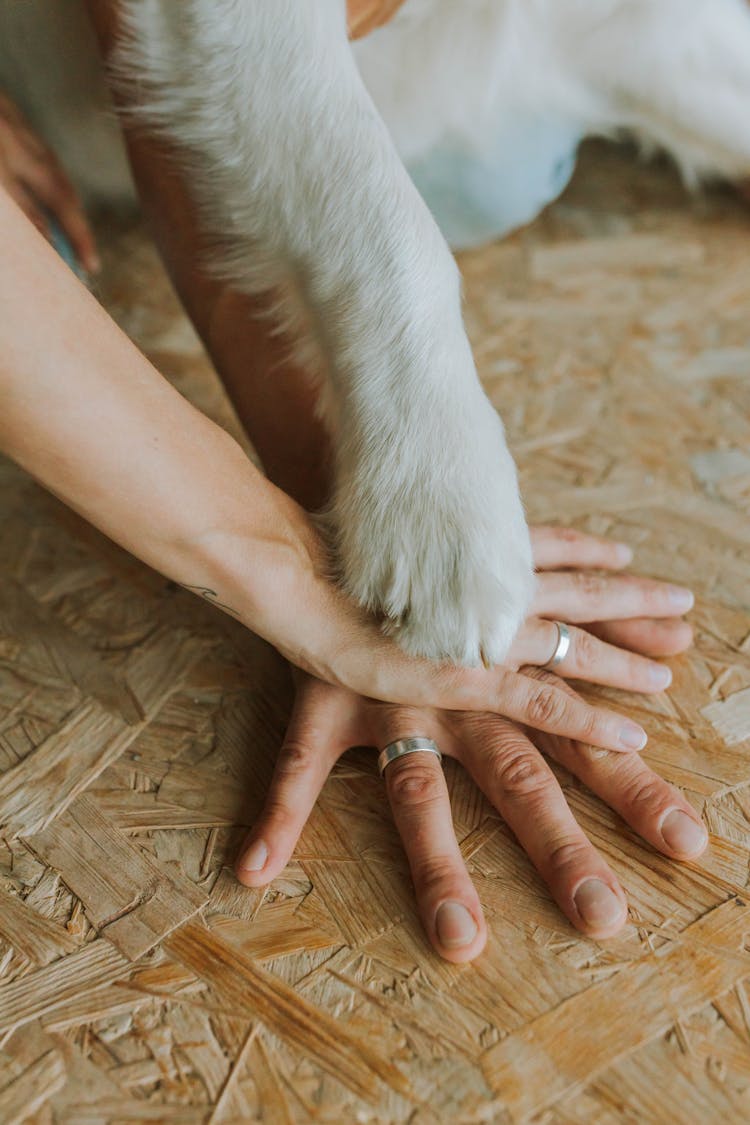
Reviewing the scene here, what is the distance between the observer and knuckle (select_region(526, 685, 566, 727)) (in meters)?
0.83

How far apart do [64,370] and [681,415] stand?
0.82 meters

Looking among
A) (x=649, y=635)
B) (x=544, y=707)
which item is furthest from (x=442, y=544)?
(x=649, y=635)

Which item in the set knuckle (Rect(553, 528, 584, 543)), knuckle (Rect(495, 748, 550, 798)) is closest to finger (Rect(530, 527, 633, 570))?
knuckle (Rect(553, 528, 584, 543))

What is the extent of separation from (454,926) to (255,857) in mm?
158

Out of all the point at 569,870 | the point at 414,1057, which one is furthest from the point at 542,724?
the point at 414,1057

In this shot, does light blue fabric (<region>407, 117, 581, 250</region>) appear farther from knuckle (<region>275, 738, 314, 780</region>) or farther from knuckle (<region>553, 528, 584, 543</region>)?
knuckle (<region>275, 738, 314, 780</region>)

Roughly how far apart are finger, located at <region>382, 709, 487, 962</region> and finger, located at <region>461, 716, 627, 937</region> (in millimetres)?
39

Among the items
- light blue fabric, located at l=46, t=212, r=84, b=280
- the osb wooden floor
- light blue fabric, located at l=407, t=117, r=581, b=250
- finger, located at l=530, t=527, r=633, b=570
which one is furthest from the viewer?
light blue fabric, located at l=407, t=117, r=581, b=250

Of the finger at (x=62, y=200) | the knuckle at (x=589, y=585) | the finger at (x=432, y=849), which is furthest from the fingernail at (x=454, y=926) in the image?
the finger at (x=62, y=200)

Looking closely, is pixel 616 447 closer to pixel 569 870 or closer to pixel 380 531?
pixel 380 531

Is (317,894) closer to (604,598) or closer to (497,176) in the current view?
(604,598)

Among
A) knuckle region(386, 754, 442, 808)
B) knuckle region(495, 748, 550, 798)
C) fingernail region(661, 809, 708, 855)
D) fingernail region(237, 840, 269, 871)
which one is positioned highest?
fingernail region(237, 840, 269, 871)

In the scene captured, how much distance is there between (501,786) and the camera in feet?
2.65

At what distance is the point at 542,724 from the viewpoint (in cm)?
84
